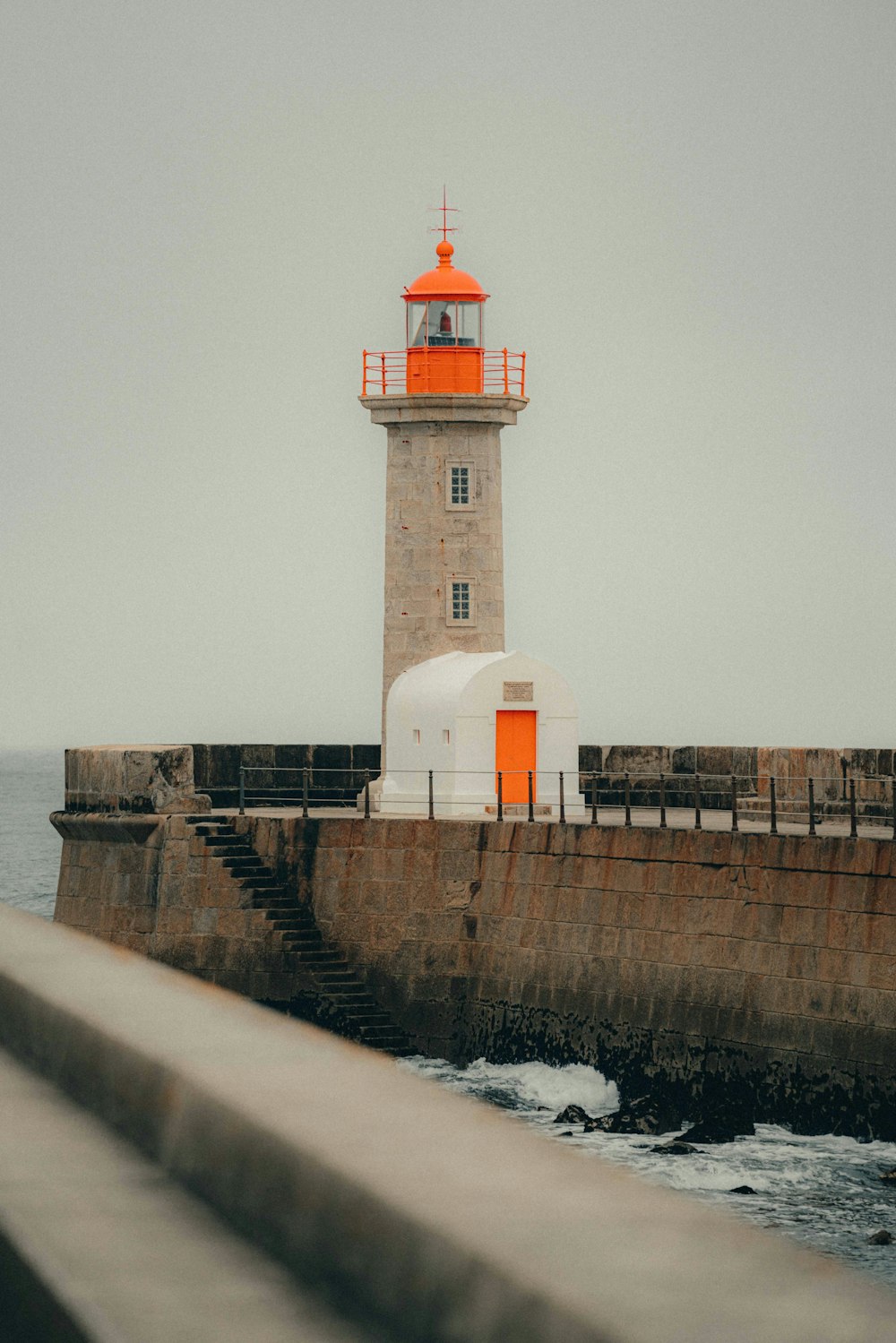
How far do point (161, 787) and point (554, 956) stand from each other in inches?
211

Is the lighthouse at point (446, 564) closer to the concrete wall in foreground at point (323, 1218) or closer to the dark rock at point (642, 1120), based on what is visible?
the dark rock at point (642, 1120)

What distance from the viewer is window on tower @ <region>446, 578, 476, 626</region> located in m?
24.8

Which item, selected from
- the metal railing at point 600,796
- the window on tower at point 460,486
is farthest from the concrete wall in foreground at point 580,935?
the window on tower at point 460,486

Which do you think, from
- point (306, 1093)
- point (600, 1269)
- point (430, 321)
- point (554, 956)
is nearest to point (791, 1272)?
point (600, 1269)

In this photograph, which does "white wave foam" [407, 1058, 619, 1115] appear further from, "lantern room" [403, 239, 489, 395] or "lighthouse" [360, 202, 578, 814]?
"lantern room" [403, 239, 489, 395]

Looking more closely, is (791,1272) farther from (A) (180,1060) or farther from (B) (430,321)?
(B) (430,321)

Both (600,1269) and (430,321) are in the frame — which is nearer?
(600,1269)

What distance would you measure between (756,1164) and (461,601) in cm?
1008

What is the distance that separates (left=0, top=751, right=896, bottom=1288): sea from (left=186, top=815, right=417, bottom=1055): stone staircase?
1.70 ft

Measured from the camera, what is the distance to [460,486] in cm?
2492

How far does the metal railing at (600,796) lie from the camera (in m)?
19.7

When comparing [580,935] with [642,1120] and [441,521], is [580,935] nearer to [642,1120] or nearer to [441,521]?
[642,1120]

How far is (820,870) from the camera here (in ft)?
55.6

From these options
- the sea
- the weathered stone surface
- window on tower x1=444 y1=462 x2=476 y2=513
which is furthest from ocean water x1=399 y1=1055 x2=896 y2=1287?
window on tower x1=444 y1=462 x2=476 y2=513
